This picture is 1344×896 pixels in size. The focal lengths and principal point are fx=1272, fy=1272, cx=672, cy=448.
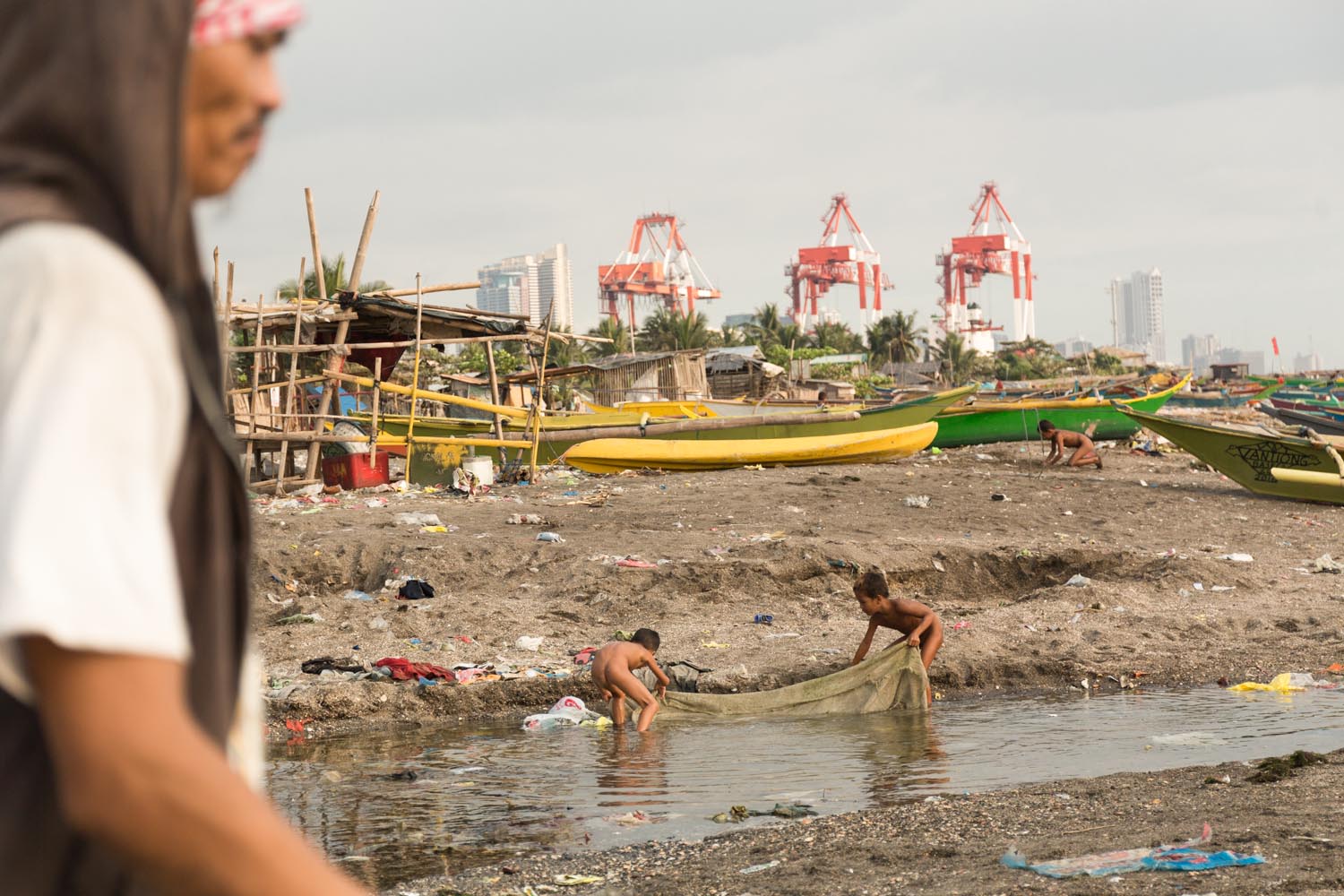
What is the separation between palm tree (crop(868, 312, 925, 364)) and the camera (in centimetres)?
7038

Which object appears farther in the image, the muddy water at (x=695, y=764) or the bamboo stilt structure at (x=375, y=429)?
the bamboo stilt structure at (x=375, y=429)

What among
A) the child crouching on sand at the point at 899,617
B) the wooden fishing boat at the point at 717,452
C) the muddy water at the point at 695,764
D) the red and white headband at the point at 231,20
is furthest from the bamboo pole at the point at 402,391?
the red and white headband at the point at 231,20

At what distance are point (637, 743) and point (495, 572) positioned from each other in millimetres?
4158

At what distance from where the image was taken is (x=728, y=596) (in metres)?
11.0

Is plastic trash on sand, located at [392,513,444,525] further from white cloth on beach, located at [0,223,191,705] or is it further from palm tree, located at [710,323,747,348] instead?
palm tree, located at [710,323,747,348]

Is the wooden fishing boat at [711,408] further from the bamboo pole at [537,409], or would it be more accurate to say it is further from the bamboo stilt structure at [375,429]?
the bamboo stilt structure at [375,429]

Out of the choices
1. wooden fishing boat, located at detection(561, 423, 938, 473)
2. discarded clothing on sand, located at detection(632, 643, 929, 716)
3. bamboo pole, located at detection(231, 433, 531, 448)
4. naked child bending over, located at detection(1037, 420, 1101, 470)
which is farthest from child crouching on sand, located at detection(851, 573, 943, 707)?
naked child bending over, located at detection(1037, 420, 1101, 470)

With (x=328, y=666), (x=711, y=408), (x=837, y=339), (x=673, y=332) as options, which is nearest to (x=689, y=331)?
(x=673, y=332)

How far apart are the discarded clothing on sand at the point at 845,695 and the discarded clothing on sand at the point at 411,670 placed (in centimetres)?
166

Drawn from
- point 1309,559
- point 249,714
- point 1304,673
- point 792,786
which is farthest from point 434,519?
point 249,714

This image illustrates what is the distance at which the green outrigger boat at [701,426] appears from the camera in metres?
18.8

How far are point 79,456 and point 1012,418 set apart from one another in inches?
964

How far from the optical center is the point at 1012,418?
79.5 ft

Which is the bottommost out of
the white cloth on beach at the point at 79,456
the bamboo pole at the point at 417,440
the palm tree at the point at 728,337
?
the bamboo pole at the point at 417,440
